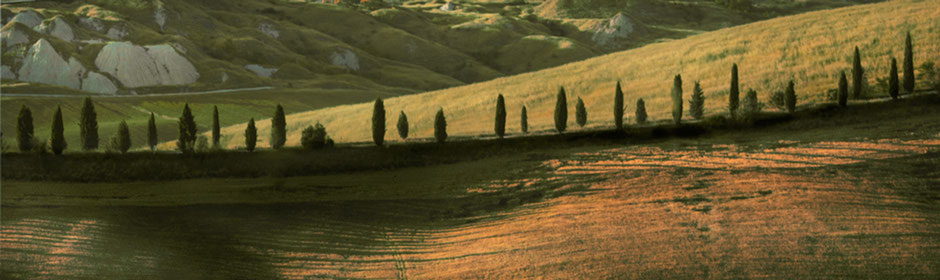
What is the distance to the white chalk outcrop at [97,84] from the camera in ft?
424

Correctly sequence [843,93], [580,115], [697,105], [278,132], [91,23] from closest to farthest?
[278,132], [843,93], [580,115], [697,105], [91,23]

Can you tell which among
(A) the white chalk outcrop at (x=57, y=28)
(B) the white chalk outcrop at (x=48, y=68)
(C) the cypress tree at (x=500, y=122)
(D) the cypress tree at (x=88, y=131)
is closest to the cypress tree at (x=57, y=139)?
(D) the cypress tree at (x=88, y=131)

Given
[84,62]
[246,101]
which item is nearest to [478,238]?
[246,101]

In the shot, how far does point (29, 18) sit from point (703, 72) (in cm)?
16696

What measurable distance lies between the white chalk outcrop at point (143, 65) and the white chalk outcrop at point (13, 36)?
1380 cm

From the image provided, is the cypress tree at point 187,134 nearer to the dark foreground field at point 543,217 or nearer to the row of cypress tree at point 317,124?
the row of cypress tree at point 317,124

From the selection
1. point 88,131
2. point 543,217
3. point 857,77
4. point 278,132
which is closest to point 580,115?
point 857,77

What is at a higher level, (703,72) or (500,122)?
(703,72)

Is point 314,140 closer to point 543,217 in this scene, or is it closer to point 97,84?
point 543,217

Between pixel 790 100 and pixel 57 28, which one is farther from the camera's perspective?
pixel 57 28

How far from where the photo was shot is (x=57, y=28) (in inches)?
6560

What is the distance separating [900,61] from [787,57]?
31.1ft

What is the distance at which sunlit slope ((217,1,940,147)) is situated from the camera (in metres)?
51.6

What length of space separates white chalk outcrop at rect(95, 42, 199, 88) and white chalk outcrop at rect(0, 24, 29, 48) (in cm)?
1380
